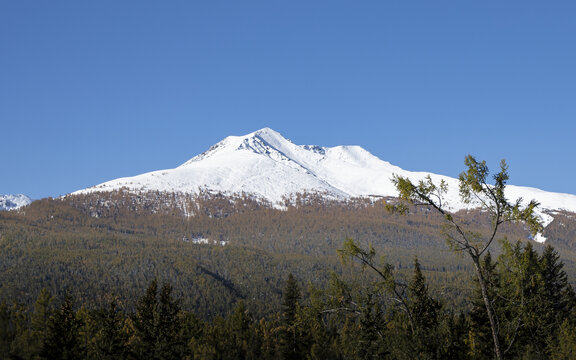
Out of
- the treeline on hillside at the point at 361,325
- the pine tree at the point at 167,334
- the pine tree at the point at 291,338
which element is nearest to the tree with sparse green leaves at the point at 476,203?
the treeline on hillside at the point at 361,325

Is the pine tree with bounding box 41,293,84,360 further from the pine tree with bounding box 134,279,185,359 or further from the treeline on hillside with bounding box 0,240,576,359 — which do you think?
the pine tree with bounding box 134,279,185,359

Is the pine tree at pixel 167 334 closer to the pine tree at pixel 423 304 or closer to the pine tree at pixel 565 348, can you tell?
the pine tree at pixel 423 304

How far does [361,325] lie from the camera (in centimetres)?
4066

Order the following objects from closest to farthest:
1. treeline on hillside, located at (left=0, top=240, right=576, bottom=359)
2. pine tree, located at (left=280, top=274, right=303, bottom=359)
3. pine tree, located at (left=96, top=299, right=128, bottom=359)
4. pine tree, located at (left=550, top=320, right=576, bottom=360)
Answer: treeline on hillside, located at (left=0, top=240, right=576, bottom=359)
pine tree, located at (left=550, top=320, right=576, bottom=360)
pine tree, located at (left=96, top=299, right=128, bottom=359)
pine tree, located at (left=280, top=274, right=303, bottom=359)

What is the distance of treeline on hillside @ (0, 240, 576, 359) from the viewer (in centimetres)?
2222

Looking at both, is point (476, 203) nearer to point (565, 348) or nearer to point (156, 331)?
point (565, 348)

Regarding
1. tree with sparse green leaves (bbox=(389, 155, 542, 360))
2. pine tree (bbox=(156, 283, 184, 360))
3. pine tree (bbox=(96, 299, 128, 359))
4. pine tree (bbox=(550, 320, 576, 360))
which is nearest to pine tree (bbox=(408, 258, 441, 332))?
pine tree (bbox=(550, 320, 576, 360))

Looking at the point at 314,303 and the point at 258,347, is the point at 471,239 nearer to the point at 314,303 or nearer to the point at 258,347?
the point at 314,303

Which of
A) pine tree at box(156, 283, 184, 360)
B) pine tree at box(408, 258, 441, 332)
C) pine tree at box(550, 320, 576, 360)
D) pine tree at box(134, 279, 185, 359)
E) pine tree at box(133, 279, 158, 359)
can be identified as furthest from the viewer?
pine tree at box(133, 279, 158, 359)

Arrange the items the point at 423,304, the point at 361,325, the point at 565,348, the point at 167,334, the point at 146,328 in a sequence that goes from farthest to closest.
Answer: the point at 167,334 → the point at 146,328 → the point at 423,304 → the point at 361,325 → the point at 565,348

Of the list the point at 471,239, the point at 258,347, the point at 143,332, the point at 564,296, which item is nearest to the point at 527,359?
the point at 471,239

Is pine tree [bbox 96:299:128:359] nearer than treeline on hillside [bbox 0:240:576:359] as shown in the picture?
No

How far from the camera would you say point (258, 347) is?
73438mm

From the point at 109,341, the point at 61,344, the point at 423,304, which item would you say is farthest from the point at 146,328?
the point at 423,304
